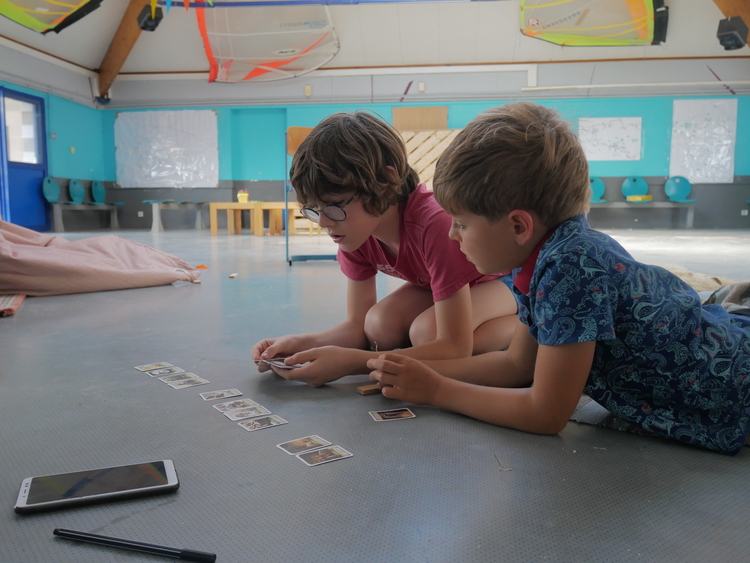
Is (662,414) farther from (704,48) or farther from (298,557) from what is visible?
(704,48)

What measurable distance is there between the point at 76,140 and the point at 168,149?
166cm

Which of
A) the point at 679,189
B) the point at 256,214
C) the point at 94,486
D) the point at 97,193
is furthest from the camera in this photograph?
the point at 97,193

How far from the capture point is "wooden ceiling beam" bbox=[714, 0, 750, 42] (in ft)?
23.7

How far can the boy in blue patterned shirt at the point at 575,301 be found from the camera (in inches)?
37.8

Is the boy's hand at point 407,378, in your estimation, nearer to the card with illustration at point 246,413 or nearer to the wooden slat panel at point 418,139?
the card with illustration at point 246,413

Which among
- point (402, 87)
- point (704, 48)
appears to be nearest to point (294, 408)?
point (402, 87)

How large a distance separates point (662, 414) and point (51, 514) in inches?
41.9

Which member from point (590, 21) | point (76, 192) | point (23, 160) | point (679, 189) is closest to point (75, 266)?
point (590, 21)

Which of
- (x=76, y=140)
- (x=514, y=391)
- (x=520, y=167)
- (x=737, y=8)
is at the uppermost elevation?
(x=737, y=8)

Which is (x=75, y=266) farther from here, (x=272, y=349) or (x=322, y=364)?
(x=322, y=364)

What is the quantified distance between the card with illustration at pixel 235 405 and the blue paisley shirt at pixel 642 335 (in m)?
0.66

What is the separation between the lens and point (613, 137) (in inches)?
424

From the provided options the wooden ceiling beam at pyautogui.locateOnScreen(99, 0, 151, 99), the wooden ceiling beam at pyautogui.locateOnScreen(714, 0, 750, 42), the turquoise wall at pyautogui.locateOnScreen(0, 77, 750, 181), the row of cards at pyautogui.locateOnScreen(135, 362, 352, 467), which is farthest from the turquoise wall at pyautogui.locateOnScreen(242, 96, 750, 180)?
the row of cards at pyautogui.locateOnScreen(135, 362, 352, 467)

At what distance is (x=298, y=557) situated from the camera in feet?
2.48
